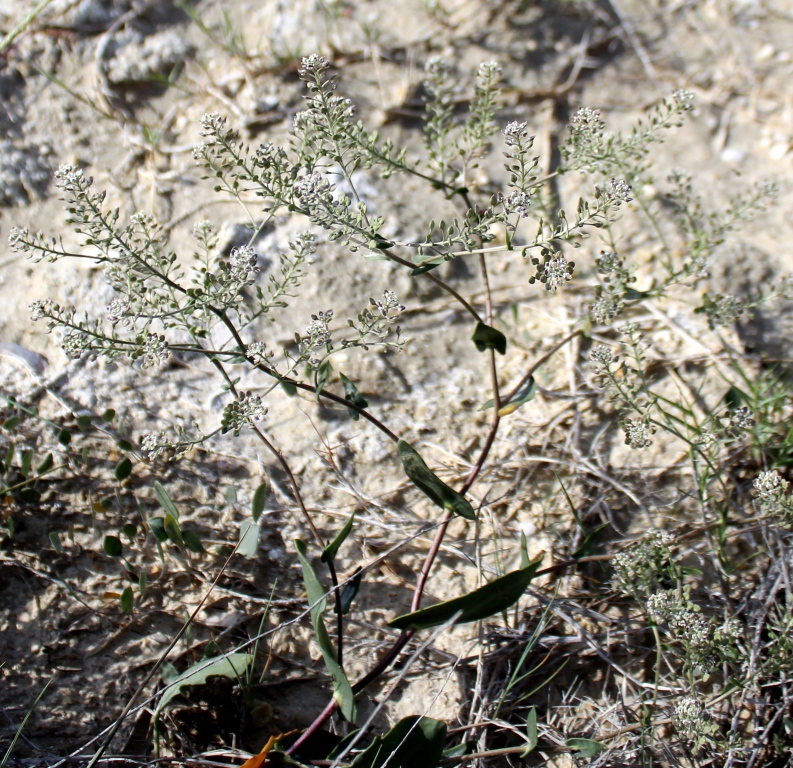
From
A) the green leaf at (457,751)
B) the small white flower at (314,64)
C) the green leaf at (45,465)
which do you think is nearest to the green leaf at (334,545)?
the green leaf at (457,751)

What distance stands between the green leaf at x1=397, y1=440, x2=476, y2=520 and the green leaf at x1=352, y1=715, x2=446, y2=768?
18.9 inches

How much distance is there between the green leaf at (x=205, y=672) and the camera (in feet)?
5.69

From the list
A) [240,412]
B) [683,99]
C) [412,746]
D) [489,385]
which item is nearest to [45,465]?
[240,412]

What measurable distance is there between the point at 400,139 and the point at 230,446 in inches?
55.9

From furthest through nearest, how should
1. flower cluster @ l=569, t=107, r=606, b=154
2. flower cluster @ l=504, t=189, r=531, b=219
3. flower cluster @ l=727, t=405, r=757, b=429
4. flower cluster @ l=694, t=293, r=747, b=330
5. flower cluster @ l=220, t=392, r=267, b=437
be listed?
1. flower cluster @ l=694, t=293, r=747, b=330
2. flower cluster @ l=727, t=405, r=757, b=429
3. flower cluster @ l=569, t=107, r=606, b=154
4. flower cluster @ l=220, t=392, r=267, b=437
5. flower cluster @ l=504, t=189, r=531, b=219

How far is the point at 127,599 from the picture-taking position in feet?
6.32

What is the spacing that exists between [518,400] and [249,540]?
843 mm

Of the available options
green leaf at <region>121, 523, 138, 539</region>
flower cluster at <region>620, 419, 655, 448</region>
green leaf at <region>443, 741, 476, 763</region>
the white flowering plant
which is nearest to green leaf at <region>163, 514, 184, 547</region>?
the white flowering plant

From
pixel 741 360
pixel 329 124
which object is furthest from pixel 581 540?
pixel 329 124

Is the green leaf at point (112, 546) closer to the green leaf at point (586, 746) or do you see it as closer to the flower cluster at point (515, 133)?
the green leaf at point (586, 746)

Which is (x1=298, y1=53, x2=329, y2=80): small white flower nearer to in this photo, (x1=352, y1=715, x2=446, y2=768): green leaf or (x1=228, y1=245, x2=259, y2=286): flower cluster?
(x1=228, y1=245, x2=259, y2=286): flower cluster

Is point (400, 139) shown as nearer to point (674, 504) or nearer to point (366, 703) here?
point (674, 504)

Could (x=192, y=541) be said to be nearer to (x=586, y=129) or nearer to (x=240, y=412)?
(x=240, y=412)

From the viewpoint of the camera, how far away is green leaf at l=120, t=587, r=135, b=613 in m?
1.92
